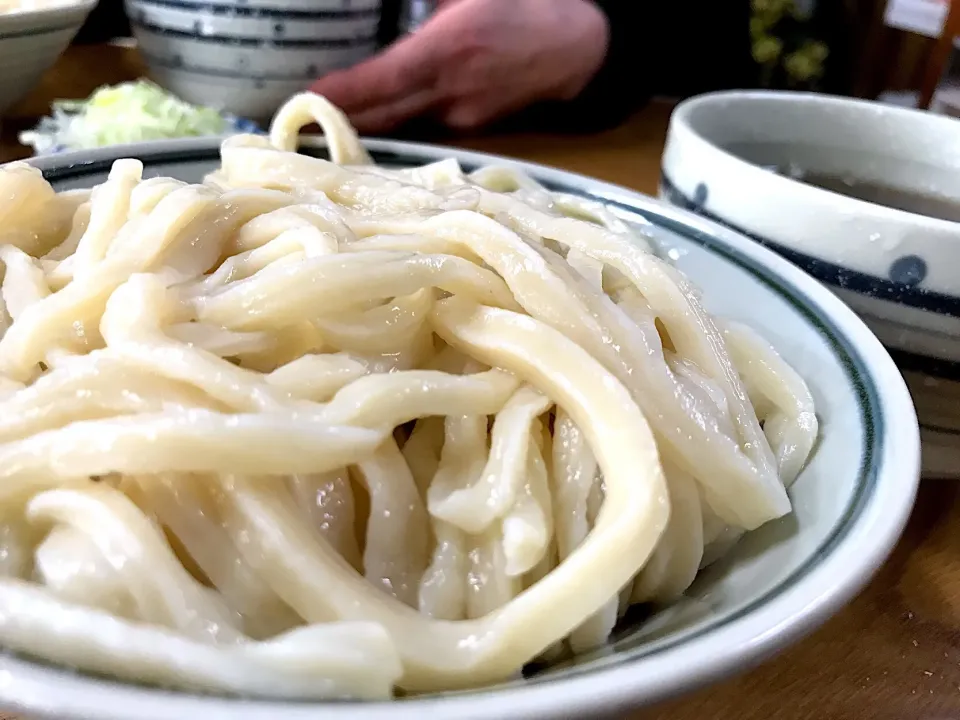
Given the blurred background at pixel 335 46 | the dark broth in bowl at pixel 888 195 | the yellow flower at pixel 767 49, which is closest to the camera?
the dark broth in bowl at pixel 888 195

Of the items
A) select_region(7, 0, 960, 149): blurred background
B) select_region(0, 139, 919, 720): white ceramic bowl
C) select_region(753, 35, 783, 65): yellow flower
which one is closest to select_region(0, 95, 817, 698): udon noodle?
select_region(0, 139, 919, 720): white ceramic bowl

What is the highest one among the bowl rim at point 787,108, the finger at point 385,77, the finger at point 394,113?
the bowl rim at point 787,108

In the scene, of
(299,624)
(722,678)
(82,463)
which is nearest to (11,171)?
(82,463)

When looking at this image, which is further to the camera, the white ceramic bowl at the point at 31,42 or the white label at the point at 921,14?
the white label at the point at 921,14

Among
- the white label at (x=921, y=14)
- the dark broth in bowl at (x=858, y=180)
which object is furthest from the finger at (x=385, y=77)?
the white label at (x=921, y=14)

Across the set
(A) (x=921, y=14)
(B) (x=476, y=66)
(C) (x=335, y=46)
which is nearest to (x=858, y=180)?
(B) (x=476, y=66)

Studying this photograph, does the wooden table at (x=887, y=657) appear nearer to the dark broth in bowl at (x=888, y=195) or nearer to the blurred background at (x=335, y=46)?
the dark broth in bowl at (x=888, y=195)

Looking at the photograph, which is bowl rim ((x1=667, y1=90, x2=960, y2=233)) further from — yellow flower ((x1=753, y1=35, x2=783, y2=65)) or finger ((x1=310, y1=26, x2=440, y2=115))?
yellow flower ((x1=753, y1=35, x2=783, y2=65))
